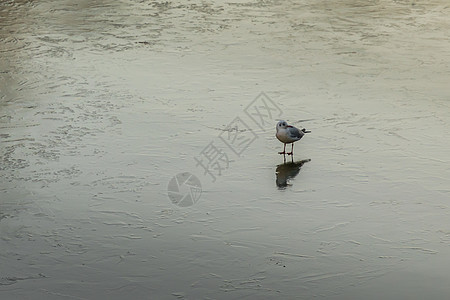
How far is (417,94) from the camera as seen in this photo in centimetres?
901

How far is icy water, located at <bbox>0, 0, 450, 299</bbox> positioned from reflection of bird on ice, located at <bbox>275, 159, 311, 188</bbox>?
0.07 ft

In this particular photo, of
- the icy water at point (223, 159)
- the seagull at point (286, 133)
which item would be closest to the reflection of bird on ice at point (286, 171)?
the icy water at point (223, 159)

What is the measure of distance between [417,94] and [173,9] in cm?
535

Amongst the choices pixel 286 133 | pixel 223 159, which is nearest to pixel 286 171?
pixel 286 133

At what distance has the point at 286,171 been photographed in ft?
23.0

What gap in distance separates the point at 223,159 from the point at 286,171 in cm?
59

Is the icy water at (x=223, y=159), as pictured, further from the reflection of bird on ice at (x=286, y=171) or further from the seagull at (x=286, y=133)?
the seagull at (x=286, y=133)

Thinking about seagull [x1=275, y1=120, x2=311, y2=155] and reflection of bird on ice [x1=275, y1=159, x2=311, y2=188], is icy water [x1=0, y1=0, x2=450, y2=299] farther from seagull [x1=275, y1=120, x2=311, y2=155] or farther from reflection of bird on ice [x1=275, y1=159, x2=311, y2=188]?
seagull [x1=275, y1=120, x2=311, y2=155]

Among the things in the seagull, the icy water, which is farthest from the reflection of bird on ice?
the seagull

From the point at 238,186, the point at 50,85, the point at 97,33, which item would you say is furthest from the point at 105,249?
the point at 97,33

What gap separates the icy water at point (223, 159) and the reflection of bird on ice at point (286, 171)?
0.8 inches

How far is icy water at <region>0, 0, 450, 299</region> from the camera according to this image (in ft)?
17.3

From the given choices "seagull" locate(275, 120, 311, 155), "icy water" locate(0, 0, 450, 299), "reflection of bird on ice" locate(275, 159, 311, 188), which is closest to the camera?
"icy water" locate(0, 0, 450, 299)

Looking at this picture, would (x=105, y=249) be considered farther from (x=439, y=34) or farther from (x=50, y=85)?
(x=439, y=34)
